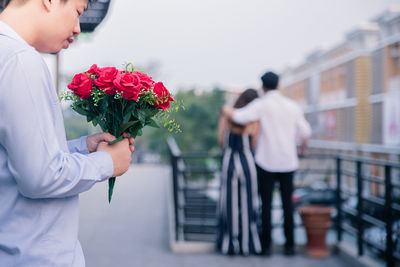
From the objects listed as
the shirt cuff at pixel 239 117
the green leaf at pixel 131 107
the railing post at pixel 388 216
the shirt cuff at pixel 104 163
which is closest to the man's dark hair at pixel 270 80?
the shirt cuff at pixel 239 117

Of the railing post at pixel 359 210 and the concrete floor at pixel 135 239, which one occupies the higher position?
the railing post at pixel 359 210

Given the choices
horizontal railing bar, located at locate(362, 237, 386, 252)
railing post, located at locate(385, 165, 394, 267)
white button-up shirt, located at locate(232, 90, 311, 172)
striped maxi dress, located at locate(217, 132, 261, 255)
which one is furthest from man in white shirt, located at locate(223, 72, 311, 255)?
railing post, located at locate(385, 165, 394, 267)

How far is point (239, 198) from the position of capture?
4598 millimetres

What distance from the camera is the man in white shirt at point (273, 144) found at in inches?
176

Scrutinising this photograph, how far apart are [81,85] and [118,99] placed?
13 cm

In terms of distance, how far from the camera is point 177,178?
5.17 metres

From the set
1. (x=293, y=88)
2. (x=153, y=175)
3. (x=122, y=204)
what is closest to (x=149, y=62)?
(x=293, y=88)

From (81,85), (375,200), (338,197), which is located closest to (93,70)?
(81,85)

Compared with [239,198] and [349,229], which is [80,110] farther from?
[349,229]

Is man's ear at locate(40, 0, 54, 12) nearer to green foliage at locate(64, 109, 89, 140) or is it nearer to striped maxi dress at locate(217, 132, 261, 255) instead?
green foliage at locate(64, 109, 89, 140)

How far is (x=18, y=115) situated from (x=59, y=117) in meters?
0.15

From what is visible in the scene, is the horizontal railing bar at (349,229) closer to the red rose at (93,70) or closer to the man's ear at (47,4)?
the red rose at (93,70)

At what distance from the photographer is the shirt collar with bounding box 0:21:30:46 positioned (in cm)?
109

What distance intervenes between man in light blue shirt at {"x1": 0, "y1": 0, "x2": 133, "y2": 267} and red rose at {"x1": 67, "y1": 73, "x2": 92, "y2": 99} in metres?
0.18
